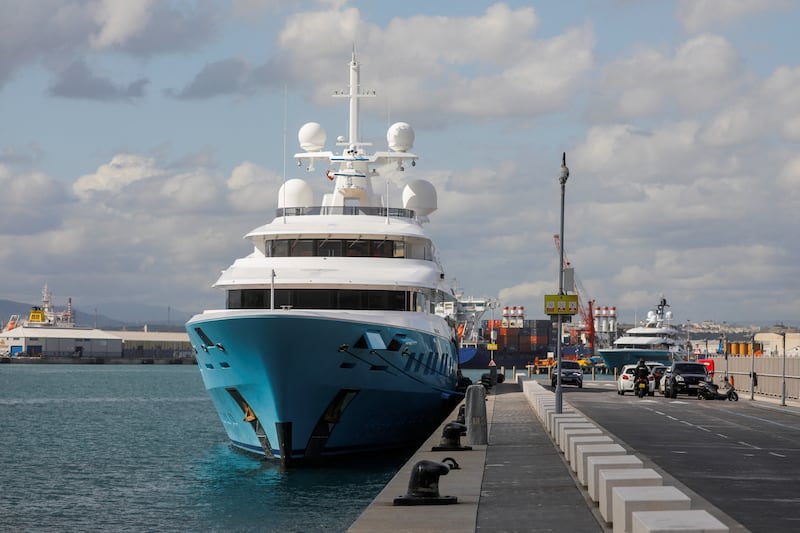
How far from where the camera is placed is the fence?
Result: 5300 centimetres

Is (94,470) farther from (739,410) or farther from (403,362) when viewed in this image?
(739,410)

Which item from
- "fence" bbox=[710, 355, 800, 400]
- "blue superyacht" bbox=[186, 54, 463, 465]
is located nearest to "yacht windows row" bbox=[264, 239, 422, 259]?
"blue superyacht" bbox=[186, 54, 463, 465]

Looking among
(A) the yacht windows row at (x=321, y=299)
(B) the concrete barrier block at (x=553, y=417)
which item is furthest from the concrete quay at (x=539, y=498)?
(A) the yacht windows row at (x=321, y=299)

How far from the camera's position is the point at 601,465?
15211 mm

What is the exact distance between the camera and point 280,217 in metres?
39.2

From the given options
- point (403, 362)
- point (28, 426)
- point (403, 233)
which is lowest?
point (28, 426)

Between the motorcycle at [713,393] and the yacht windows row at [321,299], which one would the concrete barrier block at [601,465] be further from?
the motorcycle at [713,393]

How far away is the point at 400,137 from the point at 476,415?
23025mm

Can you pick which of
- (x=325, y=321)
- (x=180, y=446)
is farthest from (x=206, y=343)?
(x=180, y=446)

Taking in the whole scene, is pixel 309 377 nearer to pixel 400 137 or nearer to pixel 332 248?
pixel 332 248

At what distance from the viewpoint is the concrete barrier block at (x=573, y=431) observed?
21.6 meters

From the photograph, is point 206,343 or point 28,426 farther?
point 28,426

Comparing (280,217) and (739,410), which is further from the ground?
(280,217)

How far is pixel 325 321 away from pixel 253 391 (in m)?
3.05
